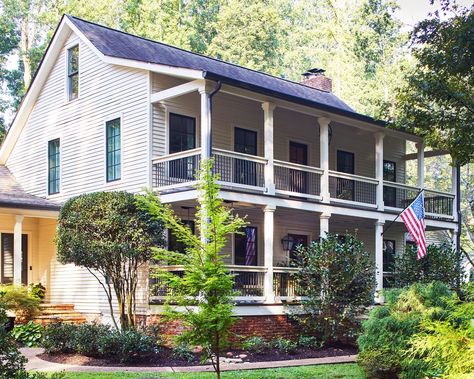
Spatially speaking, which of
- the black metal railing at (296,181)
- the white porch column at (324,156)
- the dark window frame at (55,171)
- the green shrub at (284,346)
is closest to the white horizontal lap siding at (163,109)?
the black metal railing at (296,181)

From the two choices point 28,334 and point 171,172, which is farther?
point 171,172

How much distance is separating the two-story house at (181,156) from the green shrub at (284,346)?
95 centimetres

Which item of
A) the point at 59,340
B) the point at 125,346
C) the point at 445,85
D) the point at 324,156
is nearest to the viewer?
the point at 125,346

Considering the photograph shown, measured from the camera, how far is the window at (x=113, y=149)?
17263 millimetres

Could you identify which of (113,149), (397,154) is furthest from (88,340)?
(397,154)

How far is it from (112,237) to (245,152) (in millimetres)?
5962

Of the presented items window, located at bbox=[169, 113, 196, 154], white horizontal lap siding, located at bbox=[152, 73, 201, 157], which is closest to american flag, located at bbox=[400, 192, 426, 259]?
window, located at bbox=[169, 113, 196, 154]

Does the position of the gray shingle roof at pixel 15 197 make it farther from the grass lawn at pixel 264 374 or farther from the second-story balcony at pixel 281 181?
the grass lawn at pixel 264 374

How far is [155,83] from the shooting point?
53.3 feet

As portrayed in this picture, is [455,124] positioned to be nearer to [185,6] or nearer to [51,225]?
[51,225]

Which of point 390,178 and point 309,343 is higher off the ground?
point 390,178

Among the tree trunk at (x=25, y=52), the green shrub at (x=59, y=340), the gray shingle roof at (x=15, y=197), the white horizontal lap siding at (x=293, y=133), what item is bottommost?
the green shrub at (x=59, y=340)

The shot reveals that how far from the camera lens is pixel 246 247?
18719 mm

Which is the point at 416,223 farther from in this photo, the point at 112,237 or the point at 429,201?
the point at 112,237
